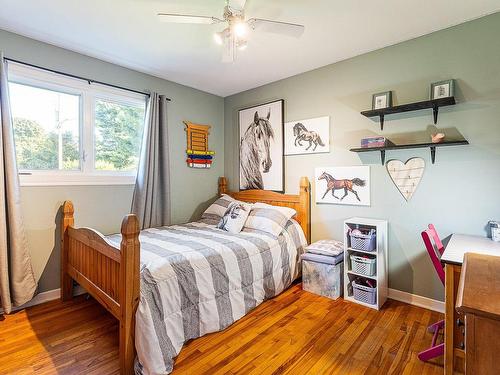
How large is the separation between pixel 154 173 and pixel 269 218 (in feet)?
4.77

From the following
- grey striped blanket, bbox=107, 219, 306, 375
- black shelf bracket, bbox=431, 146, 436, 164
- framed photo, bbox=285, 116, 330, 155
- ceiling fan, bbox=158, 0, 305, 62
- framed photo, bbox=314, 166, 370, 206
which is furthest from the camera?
framed photo, bbox=285, 116, 330, 155

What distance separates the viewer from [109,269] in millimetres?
1823

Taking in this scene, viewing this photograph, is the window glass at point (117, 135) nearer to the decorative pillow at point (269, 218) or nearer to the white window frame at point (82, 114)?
the white window frame at point (82, 114)

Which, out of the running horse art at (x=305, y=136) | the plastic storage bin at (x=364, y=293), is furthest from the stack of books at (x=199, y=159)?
the plastic storage bin at (x=364, y=293)

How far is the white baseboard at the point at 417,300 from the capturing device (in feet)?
7.65

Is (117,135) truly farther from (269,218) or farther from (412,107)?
(412,107)

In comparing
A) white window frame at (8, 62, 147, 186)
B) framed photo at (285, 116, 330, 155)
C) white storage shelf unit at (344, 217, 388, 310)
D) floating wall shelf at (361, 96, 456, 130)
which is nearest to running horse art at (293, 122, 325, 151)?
framed photo at (285, 116, 330, 155)

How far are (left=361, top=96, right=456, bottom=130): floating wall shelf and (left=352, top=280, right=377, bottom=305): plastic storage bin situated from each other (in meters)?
1.53

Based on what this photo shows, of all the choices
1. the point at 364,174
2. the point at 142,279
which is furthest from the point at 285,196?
the point at 142,279

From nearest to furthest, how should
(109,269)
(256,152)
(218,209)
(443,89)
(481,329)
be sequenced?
1. (481,329)
2. (109,269)
3. (443,89)
4. (218,209)
5. (256,152)

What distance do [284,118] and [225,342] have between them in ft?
8.35

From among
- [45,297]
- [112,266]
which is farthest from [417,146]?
[45,297]

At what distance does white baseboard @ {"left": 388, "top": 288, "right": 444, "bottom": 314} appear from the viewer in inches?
91.8

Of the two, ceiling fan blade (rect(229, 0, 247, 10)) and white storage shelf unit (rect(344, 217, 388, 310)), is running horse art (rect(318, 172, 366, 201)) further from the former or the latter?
ceiling fan blade (rect(229, 0, 247, 10))
